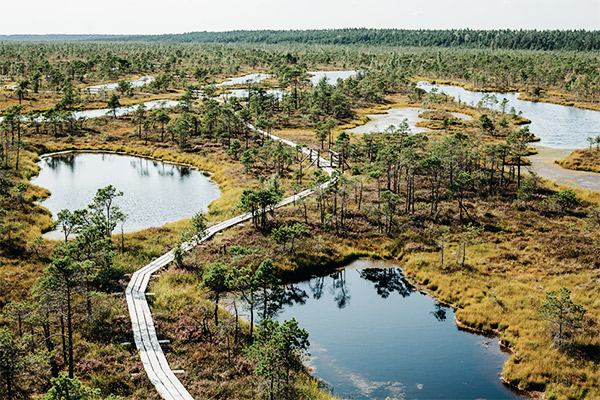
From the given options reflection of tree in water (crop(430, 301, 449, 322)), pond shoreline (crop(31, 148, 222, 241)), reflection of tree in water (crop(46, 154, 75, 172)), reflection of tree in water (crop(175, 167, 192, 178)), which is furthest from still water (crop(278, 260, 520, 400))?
reflection of tree in water (crop(46, 154, 75, 172))

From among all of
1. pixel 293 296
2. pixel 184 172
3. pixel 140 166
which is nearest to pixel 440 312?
pixel 293 296

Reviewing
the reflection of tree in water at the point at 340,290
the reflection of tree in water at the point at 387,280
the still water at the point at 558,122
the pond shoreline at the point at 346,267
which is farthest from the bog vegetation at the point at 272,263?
the still water at the point at 558,122

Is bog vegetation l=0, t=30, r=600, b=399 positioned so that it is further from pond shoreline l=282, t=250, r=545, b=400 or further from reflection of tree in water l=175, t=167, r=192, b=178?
reflection of tree in water l=175, t=167, r=192, b=178

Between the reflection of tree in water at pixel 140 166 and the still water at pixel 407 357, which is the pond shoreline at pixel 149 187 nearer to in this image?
the reflection of tree in water at pixel 140 166

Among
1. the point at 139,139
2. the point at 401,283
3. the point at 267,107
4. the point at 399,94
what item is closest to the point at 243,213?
the point at 401,283

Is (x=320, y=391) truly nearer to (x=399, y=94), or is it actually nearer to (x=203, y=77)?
(x=399, y=94)

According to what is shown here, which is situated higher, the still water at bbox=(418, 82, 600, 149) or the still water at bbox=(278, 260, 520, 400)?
the still water at bbox=(418, 82, 600, 149)
